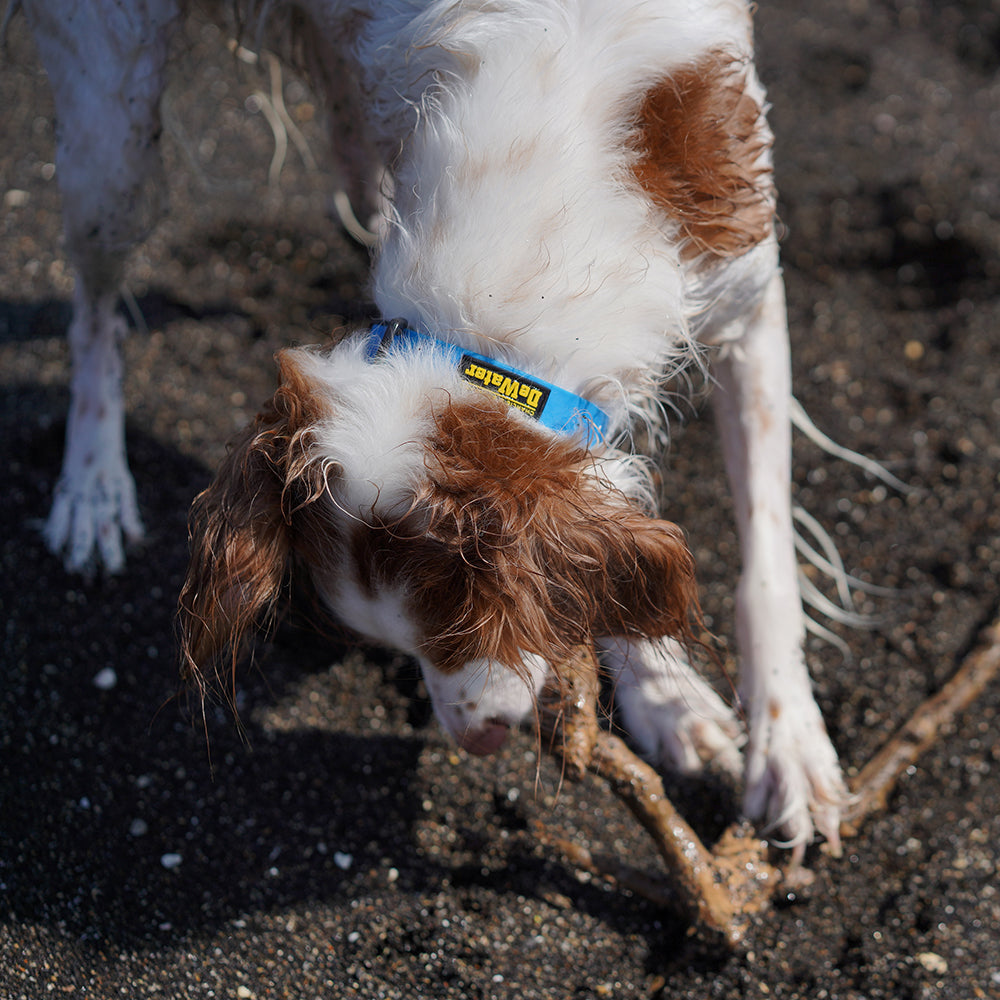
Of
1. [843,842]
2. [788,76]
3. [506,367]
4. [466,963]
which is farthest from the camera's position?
[788,76]

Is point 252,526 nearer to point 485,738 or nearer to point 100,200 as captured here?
point 485,738

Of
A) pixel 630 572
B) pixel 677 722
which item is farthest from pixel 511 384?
pixel 677 722

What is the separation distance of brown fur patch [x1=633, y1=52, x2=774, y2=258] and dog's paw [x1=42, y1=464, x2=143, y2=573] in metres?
1.71

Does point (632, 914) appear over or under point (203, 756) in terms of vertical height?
over

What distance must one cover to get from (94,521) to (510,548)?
158cm

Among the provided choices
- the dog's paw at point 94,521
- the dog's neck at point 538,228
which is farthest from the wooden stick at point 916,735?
the dog's paw at point 94,521

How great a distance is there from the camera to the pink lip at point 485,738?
1.73 m

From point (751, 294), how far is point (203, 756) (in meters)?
1.59

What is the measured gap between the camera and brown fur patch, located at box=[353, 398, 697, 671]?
4.68ft

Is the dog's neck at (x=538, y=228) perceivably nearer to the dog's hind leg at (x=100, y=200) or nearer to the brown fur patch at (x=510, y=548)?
the brown fur patch at (x=510, y=548)

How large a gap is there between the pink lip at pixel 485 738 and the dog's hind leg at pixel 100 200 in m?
1.30

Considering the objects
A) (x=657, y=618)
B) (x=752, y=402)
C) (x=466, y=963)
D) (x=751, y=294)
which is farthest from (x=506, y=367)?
(x=466, y=963)

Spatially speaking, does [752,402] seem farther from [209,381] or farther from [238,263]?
[238,263]

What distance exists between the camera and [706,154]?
168 centimetres
